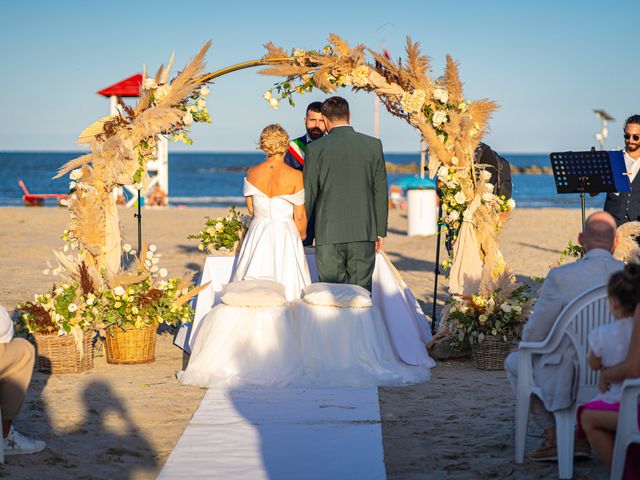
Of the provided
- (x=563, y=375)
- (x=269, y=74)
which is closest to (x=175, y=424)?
(x=563, y=375)

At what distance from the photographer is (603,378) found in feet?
13.9

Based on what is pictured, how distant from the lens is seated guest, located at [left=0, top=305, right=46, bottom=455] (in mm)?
4996

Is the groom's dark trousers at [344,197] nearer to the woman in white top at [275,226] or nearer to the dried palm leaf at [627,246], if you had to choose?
the woman in white top at [275,226]

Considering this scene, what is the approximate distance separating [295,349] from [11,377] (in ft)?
8.34

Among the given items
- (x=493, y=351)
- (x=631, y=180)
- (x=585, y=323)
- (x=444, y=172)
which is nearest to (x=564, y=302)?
(x=585, y=323)

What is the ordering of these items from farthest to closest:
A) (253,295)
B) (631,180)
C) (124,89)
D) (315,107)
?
(124,89)
(315,107)
(631,180)
(253,295)

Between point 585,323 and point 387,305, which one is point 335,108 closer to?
point 387,305

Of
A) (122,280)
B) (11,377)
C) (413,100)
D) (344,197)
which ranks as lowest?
(11,377)

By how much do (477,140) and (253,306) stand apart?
98.7 inches

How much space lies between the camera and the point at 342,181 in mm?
7582

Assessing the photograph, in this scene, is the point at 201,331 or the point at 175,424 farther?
the point at 201,331

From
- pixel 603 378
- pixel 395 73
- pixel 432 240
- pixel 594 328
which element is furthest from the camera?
pixel 432 240

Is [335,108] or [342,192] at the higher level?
[335,108]

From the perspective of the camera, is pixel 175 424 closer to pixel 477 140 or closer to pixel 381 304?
pixel 381 304
